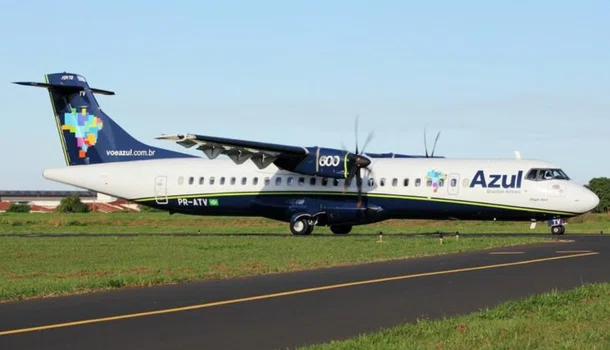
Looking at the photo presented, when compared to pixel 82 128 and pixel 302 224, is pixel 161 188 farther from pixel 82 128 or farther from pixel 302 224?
pixel 302 224

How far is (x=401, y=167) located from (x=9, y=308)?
27.1 m

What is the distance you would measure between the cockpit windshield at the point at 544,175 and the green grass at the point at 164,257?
4.84 metres

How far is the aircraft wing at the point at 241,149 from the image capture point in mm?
37906

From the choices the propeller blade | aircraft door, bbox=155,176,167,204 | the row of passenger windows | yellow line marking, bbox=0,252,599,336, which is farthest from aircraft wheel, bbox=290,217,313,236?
yellow line marking, bbox=0,252,599,336

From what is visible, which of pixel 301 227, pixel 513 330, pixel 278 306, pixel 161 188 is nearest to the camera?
pixel 513 330

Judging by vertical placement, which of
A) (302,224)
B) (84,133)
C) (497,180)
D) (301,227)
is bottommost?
(301,227)

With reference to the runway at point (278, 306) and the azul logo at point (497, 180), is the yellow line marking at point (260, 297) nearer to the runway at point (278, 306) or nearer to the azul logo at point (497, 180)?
the runway at point (278, 306)

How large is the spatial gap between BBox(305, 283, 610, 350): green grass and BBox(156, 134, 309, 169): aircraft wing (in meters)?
25.2

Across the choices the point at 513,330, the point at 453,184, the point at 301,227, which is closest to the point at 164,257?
the point at 301,227

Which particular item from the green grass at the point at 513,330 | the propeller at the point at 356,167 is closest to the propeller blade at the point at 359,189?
the propeller at the point at 356,167

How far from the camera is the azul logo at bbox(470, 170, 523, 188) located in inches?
1483

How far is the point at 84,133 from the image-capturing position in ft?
144

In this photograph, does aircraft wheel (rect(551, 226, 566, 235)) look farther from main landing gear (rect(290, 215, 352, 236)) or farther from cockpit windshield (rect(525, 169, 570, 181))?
main landing gear (rect(290, 215, 352, 236))

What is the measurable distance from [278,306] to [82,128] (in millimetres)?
32255
